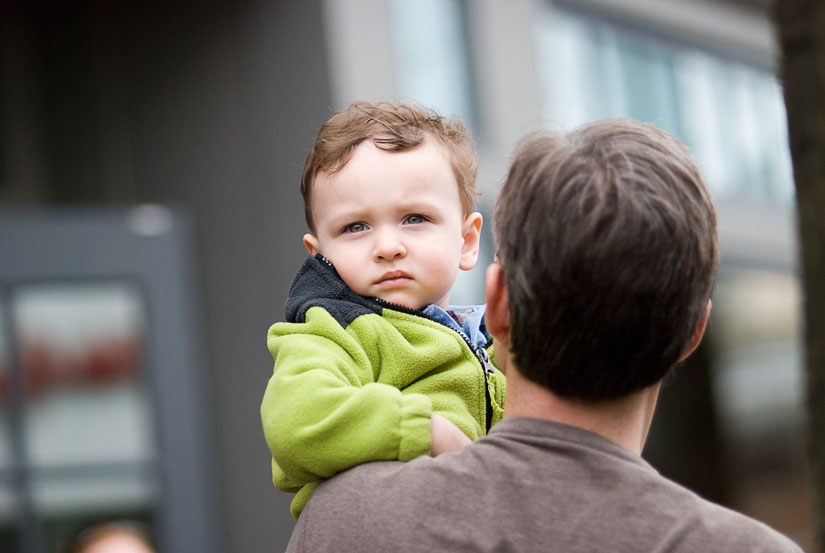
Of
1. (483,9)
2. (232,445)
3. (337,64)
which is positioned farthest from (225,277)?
(483,9)

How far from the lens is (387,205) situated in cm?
157

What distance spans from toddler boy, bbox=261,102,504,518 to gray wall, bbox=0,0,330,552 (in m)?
3.99

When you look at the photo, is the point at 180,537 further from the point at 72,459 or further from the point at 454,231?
the point at 454,231

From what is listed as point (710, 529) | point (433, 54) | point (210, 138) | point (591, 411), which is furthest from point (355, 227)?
point (433, 54)

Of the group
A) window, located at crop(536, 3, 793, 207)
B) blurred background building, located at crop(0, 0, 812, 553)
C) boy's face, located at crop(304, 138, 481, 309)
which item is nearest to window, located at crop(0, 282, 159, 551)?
blurred background building, located at crop(0, 0, 812, 553)

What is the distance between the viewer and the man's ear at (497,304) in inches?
52.9

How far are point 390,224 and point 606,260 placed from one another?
41 cm

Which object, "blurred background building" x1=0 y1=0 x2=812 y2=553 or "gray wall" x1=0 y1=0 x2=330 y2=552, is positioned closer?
"blurred background building" x1=0 y1=0 x2=812 y2=553

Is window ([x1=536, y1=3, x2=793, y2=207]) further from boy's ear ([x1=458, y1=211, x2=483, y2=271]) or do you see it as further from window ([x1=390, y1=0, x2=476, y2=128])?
boy's ear ([x1=458, y1=211, x2=483, y2=271])

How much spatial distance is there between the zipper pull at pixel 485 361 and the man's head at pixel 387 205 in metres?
0.09

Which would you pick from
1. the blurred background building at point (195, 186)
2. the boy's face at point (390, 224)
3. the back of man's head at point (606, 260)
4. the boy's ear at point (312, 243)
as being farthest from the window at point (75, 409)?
the back of man's head at point (606, 260)

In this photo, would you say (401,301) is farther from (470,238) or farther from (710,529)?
(710,529)

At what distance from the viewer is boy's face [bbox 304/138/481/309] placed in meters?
1.57

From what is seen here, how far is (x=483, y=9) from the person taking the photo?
704cm
